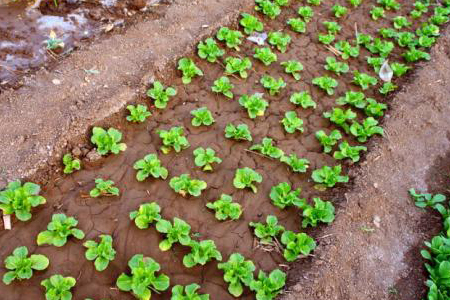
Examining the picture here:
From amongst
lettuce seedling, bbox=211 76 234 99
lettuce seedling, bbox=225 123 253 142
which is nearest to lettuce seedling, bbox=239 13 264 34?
lettuce seedling, bbox=211 76 234 99

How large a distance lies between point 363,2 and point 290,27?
1.95 m

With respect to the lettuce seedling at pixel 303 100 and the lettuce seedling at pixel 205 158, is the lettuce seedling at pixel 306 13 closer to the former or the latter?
the lettuce seedling at pixel 303 100

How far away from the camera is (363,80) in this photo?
19.5 feet

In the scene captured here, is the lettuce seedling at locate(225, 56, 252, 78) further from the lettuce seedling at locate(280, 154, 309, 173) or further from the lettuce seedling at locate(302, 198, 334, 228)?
the lettuce seedling at locate(302, 198, 334, 228)

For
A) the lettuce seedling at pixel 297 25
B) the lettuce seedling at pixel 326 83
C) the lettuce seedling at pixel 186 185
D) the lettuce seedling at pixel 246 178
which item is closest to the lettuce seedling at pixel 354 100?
the lettuce seedling at pixel 326 83

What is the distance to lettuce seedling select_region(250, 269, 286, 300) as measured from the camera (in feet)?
12.1

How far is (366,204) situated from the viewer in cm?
448

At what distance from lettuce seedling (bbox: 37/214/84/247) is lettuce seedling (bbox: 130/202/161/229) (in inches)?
20.3

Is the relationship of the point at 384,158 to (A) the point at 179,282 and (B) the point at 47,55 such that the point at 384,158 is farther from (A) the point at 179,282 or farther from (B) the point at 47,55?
(B) the point at 47,55

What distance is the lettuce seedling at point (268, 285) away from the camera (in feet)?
12.1

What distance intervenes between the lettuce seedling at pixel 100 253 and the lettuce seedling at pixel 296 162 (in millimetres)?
2124

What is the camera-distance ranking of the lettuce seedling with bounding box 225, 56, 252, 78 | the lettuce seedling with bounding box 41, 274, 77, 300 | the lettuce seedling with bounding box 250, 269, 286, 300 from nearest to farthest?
the lettuce seedling with bounding box 41, 274, 77, 300 < the lettuce seedling with bounding box 250, 269, 286, 300 < the lettuce seedling with bounding box 225, 56, 252, 78

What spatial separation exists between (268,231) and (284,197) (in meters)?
0.45

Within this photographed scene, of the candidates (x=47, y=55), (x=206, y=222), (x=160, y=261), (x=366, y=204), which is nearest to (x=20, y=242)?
(x=160, y=261)
